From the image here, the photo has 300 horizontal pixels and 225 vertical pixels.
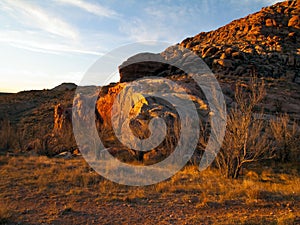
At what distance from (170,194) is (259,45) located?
119 ft

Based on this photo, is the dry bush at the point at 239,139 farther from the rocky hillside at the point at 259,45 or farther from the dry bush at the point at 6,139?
the rocky hillside at the point at 259,45

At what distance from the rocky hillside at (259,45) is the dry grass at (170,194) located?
22.3 metres

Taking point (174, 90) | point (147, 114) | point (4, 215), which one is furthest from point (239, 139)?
point (174, 90)

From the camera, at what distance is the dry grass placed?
570 cm

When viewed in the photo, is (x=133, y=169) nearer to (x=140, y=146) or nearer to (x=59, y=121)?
(x=140, y=146)

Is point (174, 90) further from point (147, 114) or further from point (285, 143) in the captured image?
point (285, 143)

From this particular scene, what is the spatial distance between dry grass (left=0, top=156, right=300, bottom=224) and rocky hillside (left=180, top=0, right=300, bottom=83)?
877 inches

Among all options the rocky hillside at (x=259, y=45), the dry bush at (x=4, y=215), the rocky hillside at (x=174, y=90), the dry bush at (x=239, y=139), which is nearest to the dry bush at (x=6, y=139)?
the rocky hillside at (x=174, y=90)

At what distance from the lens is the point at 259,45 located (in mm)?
37844

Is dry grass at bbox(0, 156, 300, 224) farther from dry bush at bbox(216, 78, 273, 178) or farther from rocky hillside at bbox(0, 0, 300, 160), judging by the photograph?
rocky hillside at bbox(0, 0, 300, 160)

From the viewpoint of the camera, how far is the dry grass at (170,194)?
5.70 m

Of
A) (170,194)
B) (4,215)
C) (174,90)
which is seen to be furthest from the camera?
(174,90)

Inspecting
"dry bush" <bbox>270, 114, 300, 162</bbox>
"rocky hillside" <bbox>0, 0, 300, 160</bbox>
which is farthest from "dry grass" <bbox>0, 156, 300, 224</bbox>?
"rocky hillside" <bbox>0, 0, 300, 160</bbox>

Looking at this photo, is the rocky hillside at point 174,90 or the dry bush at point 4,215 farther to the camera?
the rocky hillside at point 174,90
